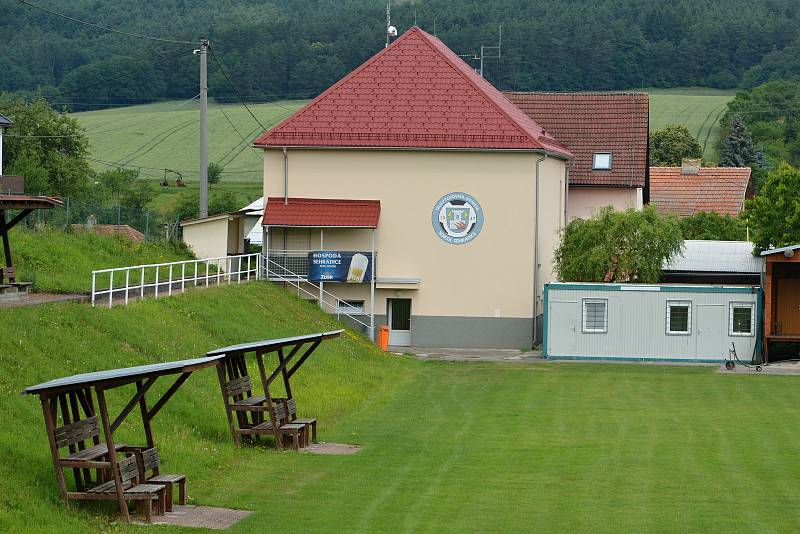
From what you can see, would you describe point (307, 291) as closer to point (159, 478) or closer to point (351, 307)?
point (351, 307)

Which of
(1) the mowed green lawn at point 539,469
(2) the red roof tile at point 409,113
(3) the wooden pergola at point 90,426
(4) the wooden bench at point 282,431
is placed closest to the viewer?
(3) the wooden pergola at point 90,426

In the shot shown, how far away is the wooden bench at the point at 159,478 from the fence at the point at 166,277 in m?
10.7

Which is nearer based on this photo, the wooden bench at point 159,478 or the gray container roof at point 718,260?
the wooden bench at point 159,478

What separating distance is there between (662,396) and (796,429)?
653 cm

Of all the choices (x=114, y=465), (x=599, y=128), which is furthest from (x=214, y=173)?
(x=114, y=465)

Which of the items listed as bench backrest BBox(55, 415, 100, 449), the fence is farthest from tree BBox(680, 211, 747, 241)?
bench backrest BBox(55, 415, 100, 449)

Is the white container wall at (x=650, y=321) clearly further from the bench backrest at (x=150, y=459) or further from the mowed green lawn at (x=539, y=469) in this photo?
the bench backrest at (x=150, y=459)

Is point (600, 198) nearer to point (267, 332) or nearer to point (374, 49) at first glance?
point (267, 332)

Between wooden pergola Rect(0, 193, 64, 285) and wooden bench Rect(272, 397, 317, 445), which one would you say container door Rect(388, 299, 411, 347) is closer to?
wooden pergola Rect(0, 193, 64, 285)

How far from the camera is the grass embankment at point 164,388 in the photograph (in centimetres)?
1475

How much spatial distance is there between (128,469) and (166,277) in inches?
985

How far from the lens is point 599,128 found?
55938 mm

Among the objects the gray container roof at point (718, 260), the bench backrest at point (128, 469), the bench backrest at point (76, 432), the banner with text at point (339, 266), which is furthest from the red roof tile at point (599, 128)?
the bench backrest at point (128, 469)

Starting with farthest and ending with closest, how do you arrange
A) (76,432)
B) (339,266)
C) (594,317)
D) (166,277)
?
(339,266), (594,317), (166,277), (76,432)
